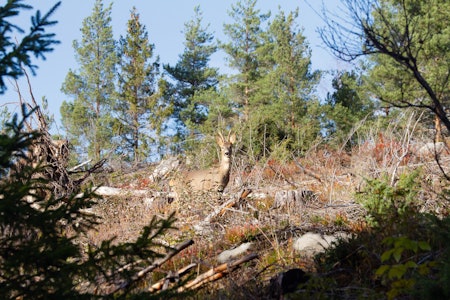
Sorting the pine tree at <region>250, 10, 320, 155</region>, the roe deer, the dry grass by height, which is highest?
the pine tree at <region>250, 10, 320, 155</region>

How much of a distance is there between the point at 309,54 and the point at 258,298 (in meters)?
23.4

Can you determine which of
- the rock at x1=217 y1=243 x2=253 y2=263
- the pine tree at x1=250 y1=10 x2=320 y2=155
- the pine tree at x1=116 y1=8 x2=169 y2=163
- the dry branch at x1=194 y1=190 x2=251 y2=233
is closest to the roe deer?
the dry branch at x1=194 y1=190 x2=251 y2=233

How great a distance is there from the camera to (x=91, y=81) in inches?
1405

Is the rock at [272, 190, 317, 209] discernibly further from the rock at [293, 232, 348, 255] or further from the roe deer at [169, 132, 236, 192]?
the roe deer at [169, 132, 236, 192]

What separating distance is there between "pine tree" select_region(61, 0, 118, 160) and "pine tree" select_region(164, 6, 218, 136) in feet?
12.8

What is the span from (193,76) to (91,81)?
21.2ft

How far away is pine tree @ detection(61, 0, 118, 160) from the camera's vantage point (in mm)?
33906

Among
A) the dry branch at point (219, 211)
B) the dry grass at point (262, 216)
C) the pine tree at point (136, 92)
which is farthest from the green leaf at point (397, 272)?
the pine tree at point (136, 92)

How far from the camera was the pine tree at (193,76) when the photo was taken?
34.2 m

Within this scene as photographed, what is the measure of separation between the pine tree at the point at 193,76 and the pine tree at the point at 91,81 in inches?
154

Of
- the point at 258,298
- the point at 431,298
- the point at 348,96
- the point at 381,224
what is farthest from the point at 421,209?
the point at 348,96

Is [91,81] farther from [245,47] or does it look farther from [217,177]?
[217,177]

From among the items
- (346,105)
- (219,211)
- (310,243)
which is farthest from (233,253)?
(346,105)

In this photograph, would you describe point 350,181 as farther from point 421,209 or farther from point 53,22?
point 53,22
